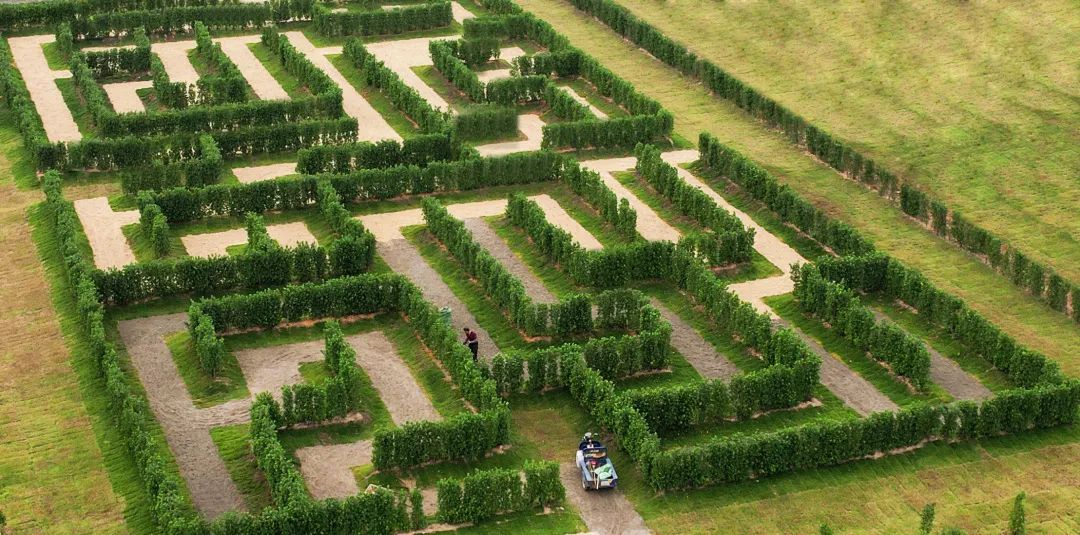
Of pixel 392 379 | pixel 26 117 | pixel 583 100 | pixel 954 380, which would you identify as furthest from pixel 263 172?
pixel 954 380

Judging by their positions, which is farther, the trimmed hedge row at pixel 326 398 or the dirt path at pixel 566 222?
the dirt path at pixel 566 222

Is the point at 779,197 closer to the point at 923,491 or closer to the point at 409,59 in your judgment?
the point at 923,491

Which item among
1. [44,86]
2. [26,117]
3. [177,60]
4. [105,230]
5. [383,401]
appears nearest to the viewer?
[383,401]

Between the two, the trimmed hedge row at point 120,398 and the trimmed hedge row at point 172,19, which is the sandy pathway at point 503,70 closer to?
the trimmed hedge row at point 172,19

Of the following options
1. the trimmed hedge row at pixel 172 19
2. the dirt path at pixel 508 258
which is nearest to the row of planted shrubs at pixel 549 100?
the dirt path at pixel 508 258

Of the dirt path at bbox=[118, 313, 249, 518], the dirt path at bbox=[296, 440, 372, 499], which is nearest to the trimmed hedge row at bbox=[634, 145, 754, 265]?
the dirt path at bbox=[296, 440, 372, 499]
